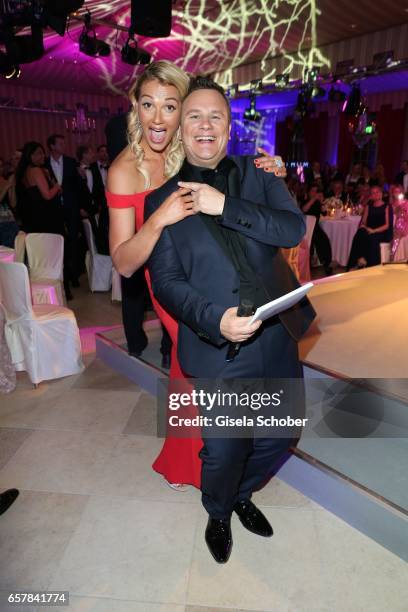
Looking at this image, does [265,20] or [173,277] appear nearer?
[173,277]

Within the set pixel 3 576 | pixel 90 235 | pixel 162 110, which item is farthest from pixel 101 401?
pixel 90 235

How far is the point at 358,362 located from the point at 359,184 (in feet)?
23.0

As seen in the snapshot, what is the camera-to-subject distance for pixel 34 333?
308 cm

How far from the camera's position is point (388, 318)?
10.8 feet

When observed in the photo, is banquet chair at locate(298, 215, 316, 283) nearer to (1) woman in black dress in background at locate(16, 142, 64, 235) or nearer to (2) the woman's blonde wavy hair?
(1) woman in black dress in background at locate(16, 142, 64, 235)

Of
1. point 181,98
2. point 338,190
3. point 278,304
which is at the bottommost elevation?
point 278,304

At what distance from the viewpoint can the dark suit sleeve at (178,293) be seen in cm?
136

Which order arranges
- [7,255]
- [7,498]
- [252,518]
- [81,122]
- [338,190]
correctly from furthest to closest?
[81,122] → [338,190] → [7,255] → [7,498] → [252,518]

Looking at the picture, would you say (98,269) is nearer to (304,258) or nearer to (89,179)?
(89,179)

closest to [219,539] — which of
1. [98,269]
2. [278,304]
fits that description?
[278,304]

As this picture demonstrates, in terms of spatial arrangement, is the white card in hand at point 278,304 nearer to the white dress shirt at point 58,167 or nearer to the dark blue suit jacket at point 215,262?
the dark blue suit jacket at point 215,262

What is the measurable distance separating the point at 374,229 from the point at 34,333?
14.6ft

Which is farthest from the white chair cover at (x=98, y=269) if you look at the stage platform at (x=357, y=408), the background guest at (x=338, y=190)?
the background guest at (x=338, y=190)

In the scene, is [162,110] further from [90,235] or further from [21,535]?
[90,235]
